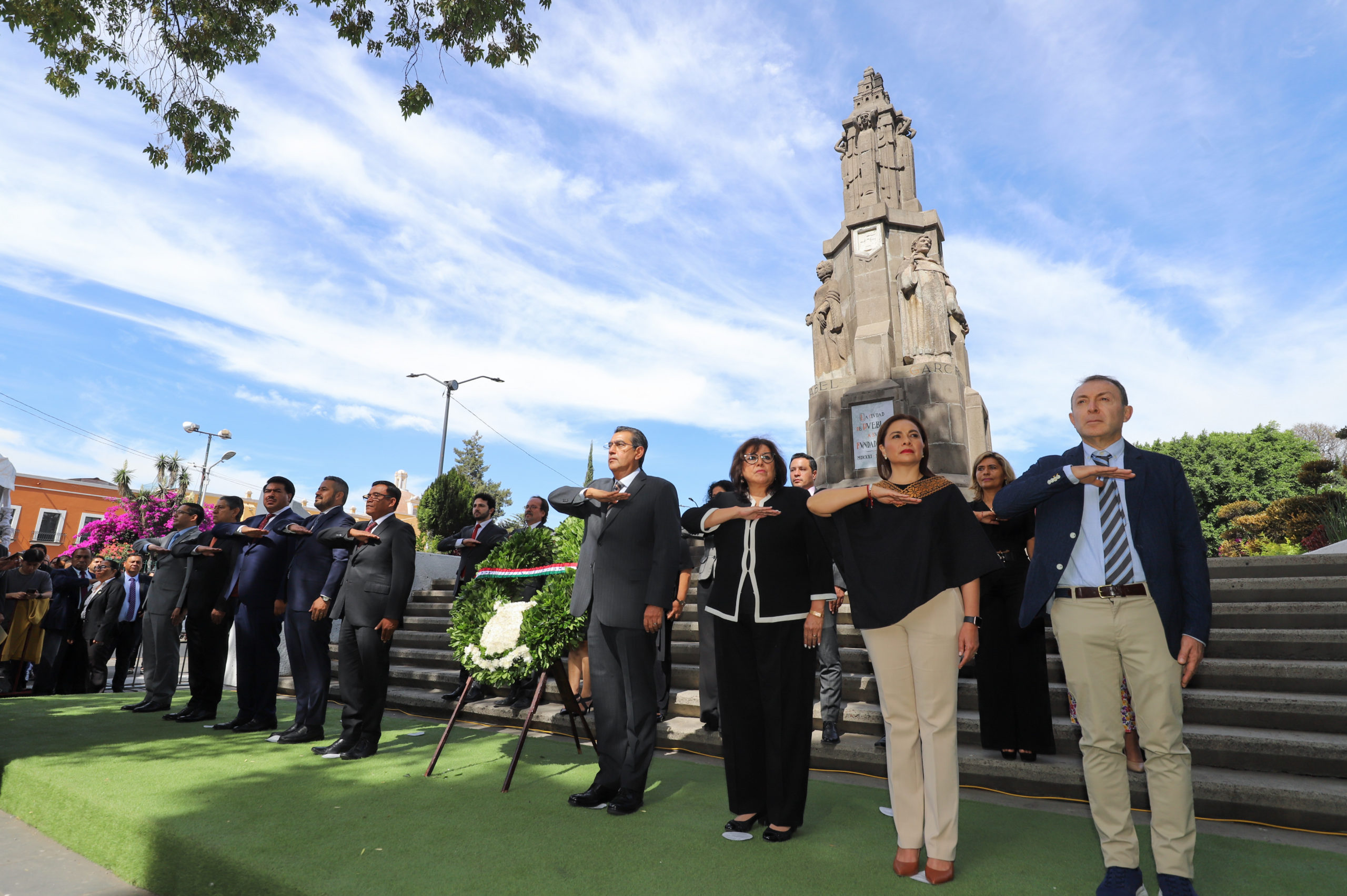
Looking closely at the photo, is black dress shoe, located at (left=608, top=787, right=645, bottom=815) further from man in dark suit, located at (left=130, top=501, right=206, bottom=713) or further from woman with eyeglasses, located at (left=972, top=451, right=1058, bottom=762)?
man in dark suit, located at (left=130, top=501, right=206, bottom=713)

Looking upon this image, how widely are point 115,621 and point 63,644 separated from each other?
0.75 metres

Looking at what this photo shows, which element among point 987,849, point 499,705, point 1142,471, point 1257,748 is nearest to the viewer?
point 1142,471

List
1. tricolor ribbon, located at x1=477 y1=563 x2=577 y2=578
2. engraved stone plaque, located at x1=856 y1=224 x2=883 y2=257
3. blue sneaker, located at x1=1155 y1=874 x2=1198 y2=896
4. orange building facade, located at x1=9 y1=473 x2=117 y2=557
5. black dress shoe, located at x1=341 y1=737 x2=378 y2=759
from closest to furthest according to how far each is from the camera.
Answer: blue sneaker, located at x1=1155 y1=874 x2=1198 y2=896
tricolor ribbon, located at x1=477 y1=563 x2=577 y2=578
black dress shoe, located at x1=341 y1=737 x2=378 y2=759
engraved stone plaque, located at x1=856 y1=224 x2=883 y2=257
orange building facade, located at x1=9 y1=473 x2=117 y2=557

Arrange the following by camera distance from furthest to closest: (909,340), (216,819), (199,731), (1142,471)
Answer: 1. (909,340)
2. (199,731)
3. (216,819)
4. (1142,471)

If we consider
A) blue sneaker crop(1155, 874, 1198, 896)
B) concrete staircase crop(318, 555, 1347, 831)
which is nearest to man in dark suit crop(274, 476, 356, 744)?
concrete staircase crop(318, 555, 1347, 831)

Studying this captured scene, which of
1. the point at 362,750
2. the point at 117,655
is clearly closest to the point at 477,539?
the point at 362,750

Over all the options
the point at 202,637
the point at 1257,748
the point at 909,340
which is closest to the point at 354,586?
the point at 202,637

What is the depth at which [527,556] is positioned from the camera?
16.9ft

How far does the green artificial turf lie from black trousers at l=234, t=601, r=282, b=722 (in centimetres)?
131

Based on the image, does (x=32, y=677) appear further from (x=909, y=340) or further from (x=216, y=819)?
(x=909, y=340)

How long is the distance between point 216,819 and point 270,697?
→ 327 cm

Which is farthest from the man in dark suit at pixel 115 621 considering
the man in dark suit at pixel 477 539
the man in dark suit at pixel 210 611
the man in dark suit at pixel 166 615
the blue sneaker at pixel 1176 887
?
the blue sneaker at pixel 1176 887

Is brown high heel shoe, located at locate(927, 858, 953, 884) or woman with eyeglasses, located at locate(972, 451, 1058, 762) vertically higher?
woman with eyeglasses, located at locate(972, 451, 1058, 762)

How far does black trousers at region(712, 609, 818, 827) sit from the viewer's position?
3.50 metres
